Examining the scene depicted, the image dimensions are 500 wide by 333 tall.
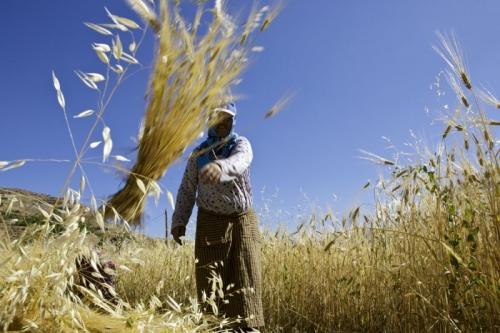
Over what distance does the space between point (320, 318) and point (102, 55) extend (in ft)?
8.41

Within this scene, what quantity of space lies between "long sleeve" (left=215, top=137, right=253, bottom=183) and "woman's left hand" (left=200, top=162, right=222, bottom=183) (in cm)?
5

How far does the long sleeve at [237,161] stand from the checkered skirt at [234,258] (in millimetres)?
429

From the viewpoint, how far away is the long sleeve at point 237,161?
217 cm

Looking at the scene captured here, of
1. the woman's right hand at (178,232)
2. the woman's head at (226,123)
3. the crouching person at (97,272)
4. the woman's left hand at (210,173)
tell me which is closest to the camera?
the crouching person at (97,272)

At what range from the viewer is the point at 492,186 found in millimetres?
1977

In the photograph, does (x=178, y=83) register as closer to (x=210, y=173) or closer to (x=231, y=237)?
(x=210, y=173)

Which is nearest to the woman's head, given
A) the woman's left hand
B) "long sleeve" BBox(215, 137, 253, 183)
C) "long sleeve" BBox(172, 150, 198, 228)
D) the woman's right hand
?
"long sleeve" BBox(215, 137, 253, 183)

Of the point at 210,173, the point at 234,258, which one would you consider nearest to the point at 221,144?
the point at 234,258

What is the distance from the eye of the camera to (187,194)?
3227 millimetres

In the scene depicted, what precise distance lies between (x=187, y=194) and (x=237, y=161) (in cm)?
89

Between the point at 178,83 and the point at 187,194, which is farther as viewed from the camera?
the point at 187,194

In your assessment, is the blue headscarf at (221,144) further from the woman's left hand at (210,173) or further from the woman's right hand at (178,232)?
the woman's left hand at (210,173)

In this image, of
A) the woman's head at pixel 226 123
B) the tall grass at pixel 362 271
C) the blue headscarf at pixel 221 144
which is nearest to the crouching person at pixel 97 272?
the tall grass at pixel 362 271

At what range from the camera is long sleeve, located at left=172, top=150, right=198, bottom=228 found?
3.19 meters
